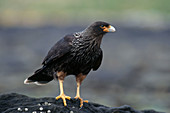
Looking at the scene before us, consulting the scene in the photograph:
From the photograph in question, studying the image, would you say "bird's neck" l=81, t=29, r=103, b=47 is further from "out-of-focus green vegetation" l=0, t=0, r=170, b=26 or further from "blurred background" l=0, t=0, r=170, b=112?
"out-of-focus green vegetation" l=0, t=0, r=170, b=26

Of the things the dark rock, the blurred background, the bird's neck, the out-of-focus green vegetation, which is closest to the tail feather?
the dark rock

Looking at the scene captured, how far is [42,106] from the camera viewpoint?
768cm

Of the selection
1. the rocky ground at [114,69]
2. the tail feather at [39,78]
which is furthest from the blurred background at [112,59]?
the tail feather at [39,78]

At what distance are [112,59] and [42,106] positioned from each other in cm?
1745

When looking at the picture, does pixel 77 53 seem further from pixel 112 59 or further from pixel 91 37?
pixel 112 59

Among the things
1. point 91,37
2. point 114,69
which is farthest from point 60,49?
point 114,69

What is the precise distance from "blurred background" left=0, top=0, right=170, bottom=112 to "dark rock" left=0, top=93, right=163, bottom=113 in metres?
7.78

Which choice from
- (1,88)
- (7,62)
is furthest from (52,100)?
(7,62)

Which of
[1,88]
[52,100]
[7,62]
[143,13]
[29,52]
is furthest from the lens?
[143,13]

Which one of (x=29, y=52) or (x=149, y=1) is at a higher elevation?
(x=149, y=1)

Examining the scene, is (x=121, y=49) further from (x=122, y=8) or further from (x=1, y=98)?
(x=122, y=8)

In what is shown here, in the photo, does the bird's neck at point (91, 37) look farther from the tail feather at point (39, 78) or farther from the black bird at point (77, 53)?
the tail feather at point (39, 78)

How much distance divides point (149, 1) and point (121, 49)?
30866mm

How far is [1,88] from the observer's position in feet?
62.0
